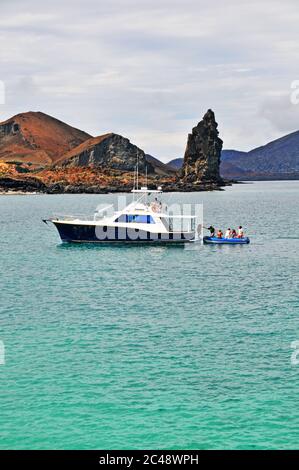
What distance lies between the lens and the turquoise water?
80.7 ft

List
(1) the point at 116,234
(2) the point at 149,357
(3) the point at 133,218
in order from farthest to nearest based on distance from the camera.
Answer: (1) the point at 116,234 → (3) the point at 133,218 → (2) the point at 149,357

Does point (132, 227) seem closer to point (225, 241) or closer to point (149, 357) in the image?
point (225, 241)

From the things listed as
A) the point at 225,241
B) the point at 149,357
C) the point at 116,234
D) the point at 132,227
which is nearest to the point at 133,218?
the point at 132,227

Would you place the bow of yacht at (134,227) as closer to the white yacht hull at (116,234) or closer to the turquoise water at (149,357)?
Result: the white yacht hull at (116,234)

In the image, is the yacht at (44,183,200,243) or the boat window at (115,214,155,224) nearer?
the yacht at (44,183,200,243)

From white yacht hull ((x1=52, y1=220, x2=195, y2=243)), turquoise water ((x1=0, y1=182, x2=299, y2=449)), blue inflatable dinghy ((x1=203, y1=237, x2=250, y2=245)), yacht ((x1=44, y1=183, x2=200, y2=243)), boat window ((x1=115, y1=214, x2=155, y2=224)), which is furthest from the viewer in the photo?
blue inflatable dinghy ((x1=203, y1=237, x2=250, y2=245))

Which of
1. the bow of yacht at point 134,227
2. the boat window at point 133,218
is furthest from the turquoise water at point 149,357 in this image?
the boat window at point 133,218

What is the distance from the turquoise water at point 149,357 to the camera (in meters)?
24.6

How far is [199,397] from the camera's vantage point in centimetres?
2720

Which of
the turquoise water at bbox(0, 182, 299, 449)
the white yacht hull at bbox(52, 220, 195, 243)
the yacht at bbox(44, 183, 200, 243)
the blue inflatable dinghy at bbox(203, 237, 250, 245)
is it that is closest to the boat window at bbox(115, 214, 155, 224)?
the yacht at bbox(44, 183, 200, 243)

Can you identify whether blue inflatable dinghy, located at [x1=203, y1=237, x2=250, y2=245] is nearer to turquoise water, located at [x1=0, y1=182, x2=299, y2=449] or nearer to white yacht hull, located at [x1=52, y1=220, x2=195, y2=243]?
white yacht hull, located at [x1=52, y1=220, x2=195, y2=243]

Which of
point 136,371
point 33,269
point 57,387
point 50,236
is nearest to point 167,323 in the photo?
point 136,371

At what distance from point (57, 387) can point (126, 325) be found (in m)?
10.0

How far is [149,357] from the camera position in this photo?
32062 mm
